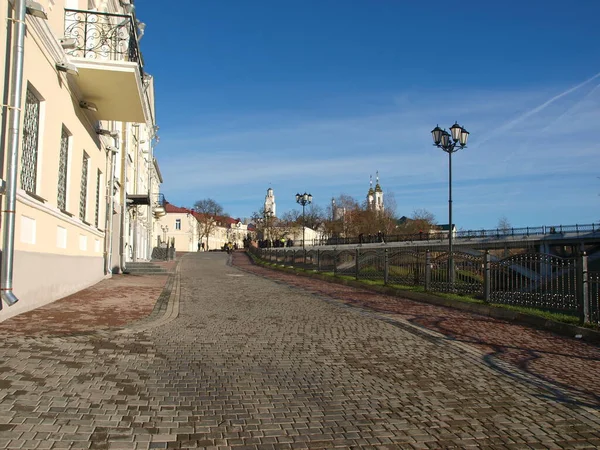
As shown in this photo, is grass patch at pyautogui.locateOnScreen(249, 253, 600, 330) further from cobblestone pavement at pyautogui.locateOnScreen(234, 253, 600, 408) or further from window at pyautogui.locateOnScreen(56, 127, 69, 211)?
window at pyautogui.locateOnScreen(56, 127, 69, 211)

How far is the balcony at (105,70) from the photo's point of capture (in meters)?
11.0

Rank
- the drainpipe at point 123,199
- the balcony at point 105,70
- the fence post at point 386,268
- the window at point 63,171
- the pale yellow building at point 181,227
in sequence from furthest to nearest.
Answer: the pale yellow building at point 181,227 → the drainpipe at point 123,199 → the fence post at point 386,268 → the window at point 63,171 → the balcony at point 105,70

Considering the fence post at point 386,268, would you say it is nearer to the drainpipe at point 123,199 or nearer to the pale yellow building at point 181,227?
the drainpipe at point 123,199

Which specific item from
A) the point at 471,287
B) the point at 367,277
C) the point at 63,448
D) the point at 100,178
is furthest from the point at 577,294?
the point at 100,178

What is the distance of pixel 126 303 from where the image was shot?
37.3ft

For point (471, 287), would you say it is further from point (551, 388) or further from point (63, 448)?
point (63, 448)

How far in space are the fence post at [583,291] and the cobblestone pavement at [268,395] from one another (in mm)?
2799

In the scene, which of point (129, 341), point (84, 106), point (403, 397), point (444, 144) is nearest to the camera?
point (403, 397)

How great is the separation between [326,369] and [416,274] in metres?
10.7

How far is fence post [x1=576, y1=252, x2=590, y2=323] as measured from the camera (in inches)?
358

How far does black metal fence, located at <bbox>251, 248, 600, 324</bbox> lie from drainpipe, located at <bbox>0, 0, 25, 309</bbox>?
31.7 ft

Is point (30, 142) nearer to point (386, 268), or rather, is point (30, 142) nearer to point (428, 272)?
point (428, 272)

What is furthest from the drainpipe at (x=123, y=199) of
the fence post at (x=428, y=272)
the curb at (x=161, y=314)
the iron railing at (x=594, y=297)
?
the iron railing at (x=594, y=297)

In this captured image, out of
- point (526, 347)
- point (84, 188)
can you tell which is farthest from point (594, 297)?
point (84, 188)
